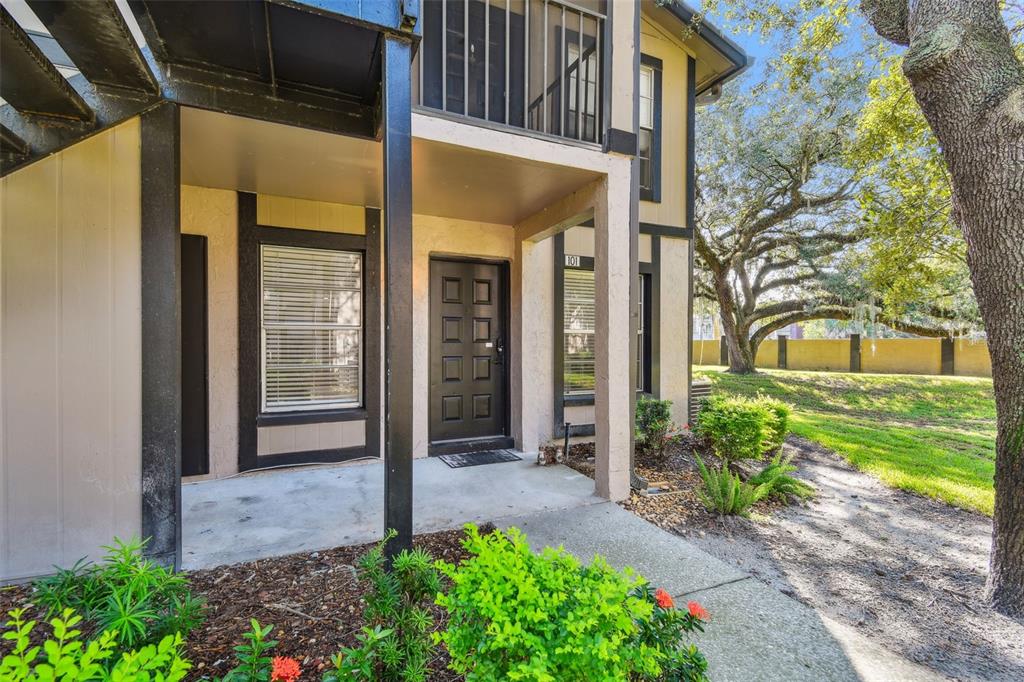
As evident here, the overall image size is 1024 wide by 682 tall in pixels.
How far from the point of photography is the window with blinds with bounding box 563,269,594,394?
17.9ft

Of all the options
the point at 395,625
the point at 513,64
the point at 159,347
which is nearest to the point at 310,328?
the point at 159,347

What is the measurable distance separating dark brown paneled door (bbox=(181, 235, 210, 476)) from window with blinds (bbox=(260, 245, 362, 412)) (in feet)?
1.52

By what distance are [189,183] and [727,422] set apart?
5.47 m

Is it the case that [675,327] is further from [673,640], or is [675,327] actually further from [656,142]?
[673,640]

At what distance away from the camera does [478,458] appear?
472 centimetres

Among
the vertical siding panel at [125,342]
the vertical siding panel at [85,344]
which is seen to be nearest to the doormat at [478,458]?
the vertical siding panel at [125,342]

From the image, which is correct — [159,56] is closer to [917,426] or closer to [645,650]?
[645,650]

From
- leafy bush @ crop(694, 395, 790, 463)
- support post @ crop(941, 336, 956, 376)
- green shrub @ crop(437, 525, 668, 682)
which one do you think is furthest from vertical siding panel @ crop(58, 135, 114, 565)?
support post @ crop(941, 336, 956, 376)

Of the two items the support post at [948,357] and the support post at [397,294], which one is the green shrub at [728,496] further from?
the support post at [948,357]

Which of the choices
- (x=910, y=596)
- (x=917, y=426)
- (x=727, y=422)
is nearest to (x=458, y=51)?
(x=727, y=422)

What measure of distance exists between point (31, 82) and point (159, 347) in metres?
1.28

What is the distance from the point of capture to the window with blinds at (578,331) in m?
5.45

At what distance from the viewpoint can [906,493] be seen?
4.12 meters

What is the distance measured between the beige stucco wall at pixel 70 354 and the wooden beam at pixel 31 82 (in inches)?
6.8
